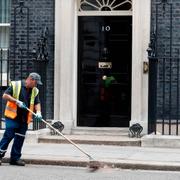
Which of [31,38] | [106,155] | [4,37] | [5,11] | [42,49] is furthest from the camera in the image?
[4,37]

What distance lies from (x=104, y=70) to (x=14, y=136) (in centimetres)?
396

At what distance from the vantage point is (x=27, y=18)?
14312 mm

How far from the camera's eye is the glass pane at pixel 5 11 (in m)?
→ 14.7

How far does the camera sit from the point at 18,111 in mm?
10727

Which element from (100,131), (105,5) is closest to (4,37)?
(105,5)

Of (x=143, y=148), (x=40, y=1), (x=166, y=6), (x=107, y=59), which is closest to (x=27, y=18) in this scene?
(x=40, y=1)

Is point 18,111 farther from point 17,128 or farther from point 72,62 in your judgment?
point 72,62

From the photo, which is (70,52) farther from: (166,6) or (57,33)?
(166,6)

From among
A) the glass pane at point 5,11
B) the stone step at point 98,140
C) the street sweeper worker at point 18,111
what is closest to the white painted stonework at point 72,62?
the stone step at point 98,140

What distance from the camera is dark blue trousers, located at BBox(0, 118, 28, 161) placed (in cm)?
1075

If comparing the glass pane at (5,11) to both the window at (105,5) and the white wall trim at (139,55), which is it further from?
the white wall trim at (139,55)

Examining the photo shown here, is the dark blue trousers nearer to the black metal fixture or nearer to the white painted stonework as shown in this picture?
the black metal fixture

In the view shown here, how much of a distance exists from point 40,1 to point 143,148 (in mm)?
4223

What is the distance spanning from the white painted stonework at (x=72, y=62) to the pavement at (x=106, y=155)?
79cm
